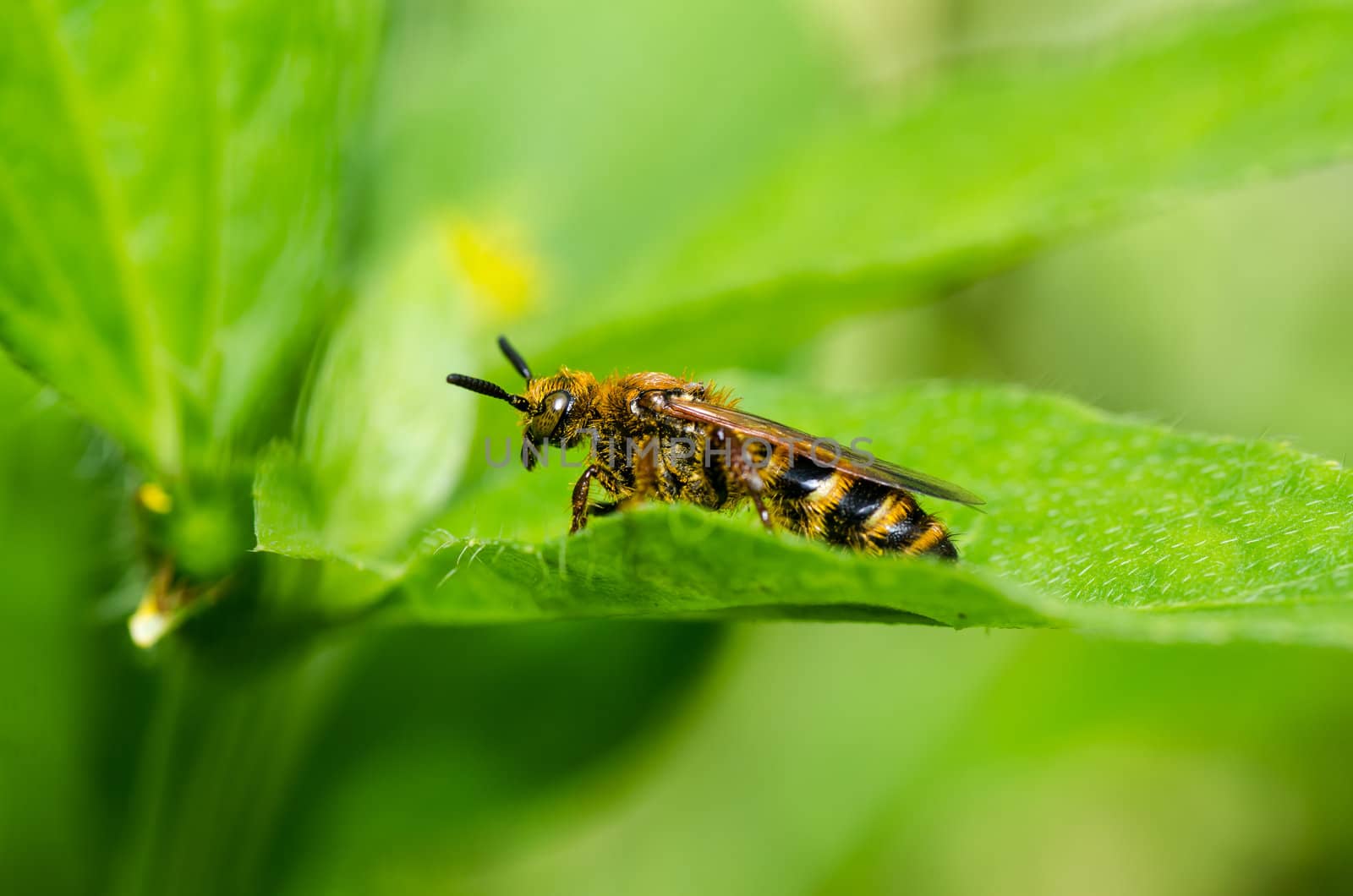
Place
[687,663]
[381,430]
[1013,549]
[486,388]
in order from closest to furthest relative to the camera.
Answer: [1013,549]
[381,430]
[486,388]
[687,663]

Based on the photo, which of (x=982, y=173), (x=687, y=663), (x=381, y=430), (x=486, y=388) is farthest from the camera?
(x=687, y=663)

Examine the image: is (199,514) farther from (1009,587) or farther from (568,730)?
(568,730)

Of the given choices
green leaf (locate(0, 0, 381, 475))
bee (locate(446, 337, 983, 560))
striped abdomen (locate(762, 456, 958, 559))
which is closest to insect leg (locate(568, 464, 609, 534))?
bee (locate(446, 337, 983, 560))

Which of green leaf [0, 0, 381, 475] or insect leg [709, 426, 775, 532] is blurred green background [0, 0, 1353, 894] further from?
insect leg [709, 426, 775, 532]

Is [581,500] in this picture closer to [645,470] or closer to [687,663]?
[645,470]

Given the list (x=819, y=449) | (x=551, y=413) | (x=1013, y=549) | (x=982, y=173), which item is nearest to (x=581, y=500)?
(x=551, y=413)

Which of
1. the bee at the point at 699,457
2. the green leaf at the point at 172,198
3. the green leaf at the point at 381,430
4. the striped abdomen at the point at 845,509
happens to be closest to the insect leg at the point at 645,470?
the bee at the point at 699,457
